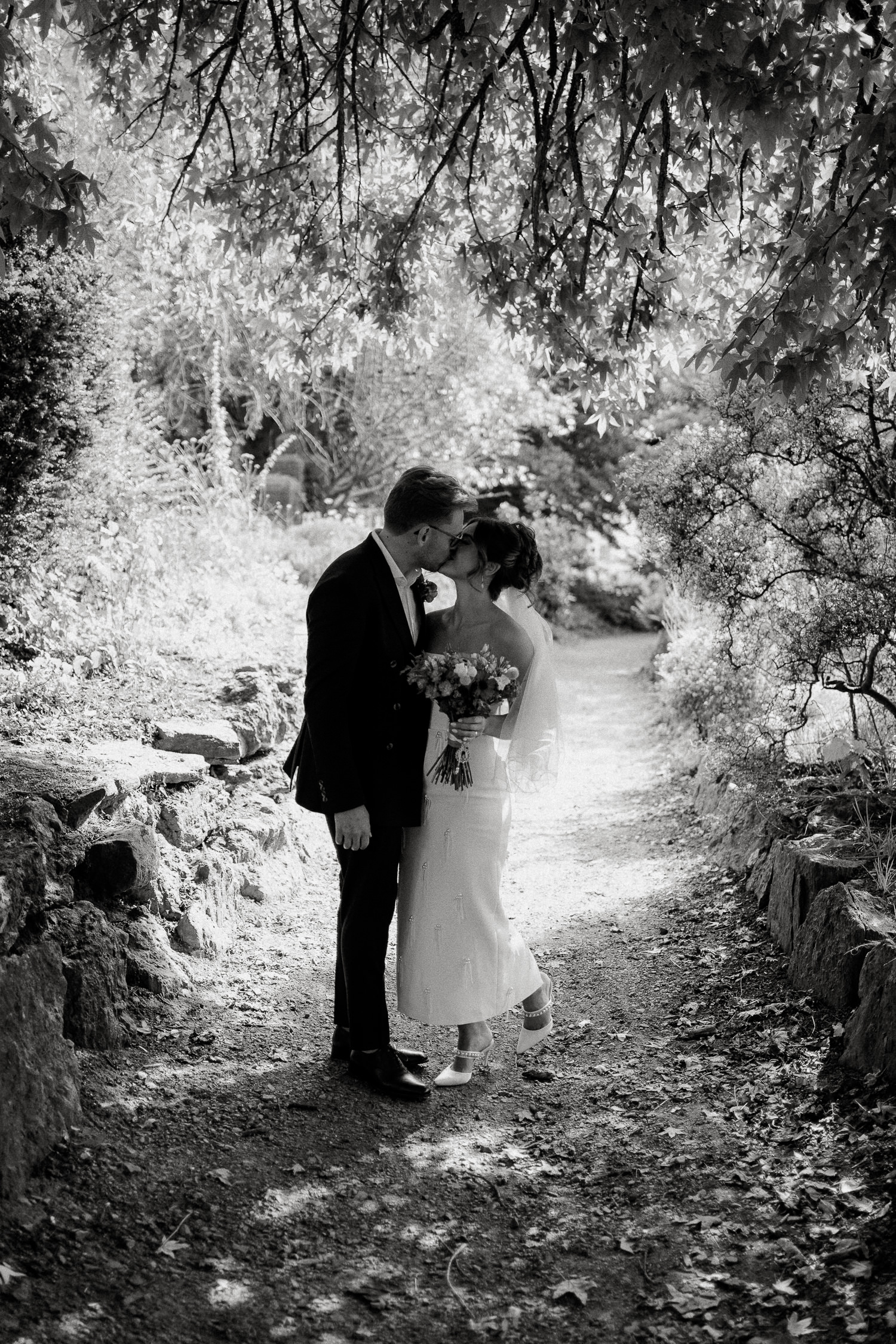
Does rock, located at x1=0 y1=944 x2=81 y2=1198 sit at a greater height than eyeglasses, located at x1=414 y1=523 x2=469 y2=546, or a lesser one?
lesser

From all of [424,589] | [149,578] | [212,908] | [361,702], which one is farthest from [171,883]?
[149,578]

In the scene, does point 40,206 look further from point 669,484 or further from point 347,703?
point 669,484

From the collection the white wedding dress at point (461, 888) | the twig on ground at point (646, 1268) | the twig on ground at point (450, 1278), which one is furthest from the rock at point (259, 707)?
the twig on ground at point (646, 1268)

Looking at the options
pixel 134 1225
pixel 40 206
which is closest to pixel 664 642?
pixel 40 206

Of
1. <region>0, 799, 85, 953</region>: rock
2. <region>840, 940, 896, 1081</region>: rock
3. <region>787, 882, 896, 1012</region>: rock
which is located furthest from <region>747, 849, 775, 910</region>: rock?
<region>0, 799, 85, 953</region>: rock

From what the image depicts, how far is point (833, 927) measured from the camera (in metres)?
4.95

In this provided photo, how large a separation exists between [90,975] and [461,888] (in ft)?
4.77

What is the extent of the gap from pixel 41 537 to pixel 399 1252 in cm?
509

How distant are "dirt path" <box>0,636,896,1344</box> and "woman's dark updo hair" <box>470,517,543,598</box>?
2062mm

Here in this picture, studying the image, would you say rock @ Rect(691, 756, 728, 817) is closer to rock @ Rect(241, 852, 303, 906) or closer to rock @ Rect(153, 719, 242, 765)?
rock @ Rect(241, 852, 303, 906)

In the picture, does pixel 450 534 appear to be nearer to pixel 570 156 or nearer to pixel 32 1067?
pixel 32 1067

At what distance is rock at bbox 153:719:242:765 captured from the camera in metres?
6.55

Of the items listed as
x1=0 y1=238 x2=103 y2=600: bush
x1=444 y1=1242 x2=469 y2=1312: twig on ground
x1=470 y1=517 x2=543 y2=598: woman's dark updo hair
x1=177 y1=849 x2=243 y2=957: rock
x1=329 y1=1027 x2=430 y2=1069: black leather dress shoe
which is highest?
x1=0 y1=238 x2=103 y2=600: bush

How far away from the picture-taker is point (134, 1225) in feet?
11.0
